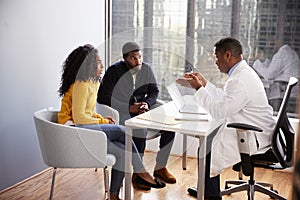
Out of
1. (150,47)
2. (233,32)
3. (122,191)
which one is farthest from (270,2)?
(122,191)

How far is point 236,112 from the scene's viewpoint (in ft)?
8.58

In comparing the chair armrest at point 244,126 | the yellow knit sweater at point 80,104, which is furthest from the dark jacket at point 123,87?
the chair armrest at point 244,126

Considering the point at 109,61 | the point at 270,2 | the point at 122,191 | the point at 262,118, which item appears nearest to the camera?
the point at 262,118

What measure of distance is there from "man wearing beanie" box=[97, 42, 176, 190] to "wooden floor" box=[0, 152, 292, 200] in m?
0.21

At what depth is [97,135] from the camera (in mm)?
2459

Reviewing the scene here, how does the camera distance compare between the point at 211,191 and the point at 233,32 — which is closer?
the point at 211,191

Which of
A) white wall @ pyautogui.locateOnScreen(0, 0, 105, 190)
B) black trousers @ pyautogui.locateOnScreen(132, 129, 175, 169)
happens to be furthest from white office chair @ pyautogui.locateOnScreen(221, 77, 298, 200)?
white wall @ pyautogui.locateOnScreen(0, 0, 105, 190)

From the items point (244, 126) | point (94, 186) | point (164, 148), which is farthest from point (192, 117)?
point (94, 186)

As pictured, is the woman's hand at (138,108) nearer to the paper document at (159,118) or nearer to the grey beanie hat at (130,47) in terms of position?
the paper document at (159,118)

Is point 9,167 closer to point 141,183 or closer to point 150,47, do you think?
point 141,183

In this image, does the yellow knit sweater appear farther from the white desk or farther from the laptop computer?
the laptop computer

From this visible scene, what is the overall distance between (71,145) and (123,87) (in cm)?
65

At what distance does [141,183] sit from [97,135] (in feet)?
2.75

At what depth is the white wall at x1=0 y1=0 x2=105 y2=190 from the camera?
2.86 meters
